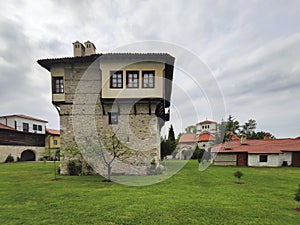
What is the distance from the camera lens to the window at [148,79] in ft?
43.4

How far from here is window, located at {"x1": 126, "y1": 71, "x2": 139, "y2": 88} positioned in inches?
521

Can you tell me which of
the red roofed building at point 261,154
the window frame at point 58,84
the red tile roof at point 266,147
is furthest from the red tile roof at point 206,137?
the window frame at point 58,84

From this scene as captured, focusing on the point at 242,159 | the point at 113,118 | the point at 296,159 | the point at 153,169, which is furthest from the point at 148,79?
the point at 296,159

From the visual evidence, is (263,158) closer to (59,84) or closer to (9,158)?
(59,84)

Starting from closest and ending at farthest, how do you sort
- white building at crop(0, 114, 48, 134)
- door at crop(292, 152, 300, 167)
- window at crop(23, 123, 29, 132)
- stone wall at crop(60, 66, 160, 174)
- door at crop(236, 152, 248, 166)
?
stone wall at crop(60, 66, 160, 174) < door at crop(292, 152, 300, 167) < door at crop(236, 152, 248, 166) < white building at crop(0, 114, 48, 134) < window at crop(23, 123, 29, 132)

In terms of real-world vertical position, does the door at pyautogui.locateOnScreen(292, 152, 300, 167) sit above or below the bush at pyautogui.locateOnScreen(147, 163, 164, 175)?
below

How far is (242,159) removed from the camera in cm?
2256

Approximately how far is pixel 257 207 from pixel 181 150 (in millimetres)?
33518

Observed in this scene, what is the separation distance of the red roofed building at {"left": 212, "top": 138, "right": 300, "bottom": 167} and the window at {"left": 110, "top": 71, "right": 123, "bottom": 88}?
53.3ft

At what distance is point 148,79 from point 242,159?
16.5 meters

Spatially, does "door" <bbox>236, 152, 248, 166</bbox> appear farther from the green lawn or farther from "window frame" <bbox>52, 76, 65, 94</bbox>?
"window frame" <bbox>52, 76, 65, 94</bbox>

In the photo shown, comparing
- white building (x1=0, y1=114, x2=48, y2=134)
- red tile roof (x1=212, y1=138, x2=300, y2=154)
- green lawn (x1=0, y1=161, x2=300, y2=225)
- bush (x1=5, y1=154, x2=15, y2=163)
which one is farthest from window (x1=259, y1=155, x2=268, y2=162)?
white building (x1=0, y1=114, x2=48, y2=134)

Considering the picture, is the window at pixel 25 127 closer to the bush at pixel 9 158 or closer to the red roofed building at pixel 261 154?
the bush at pixel 9 158

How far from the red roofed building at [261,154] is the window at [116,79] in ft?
53.3
